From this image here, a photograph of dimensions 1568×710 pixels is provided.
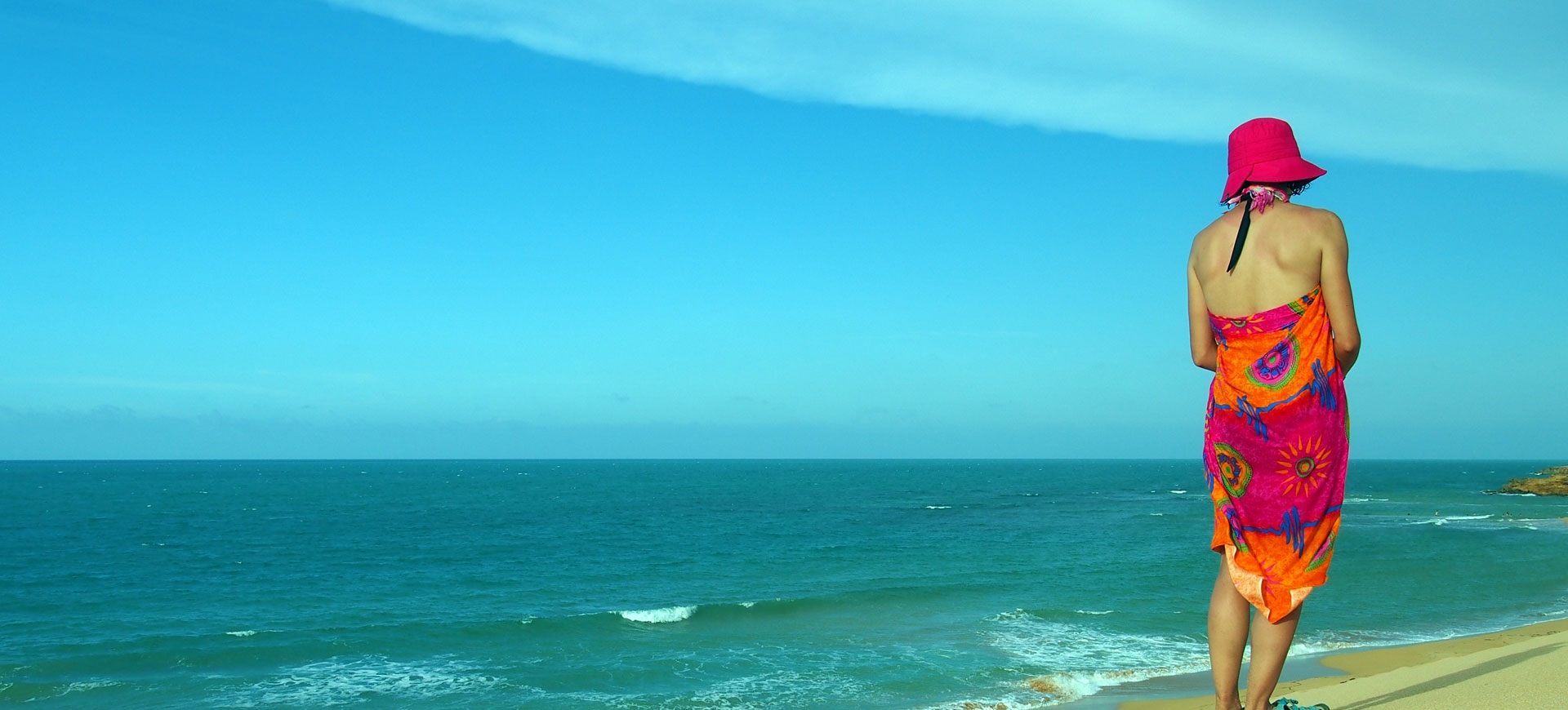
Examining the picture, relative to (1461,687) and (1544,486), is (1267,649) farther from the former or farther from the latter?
(1544,486)

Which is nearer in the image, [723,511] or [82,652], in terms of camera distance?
[82,652]

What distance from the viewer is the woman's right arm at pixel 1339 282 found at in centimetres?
302

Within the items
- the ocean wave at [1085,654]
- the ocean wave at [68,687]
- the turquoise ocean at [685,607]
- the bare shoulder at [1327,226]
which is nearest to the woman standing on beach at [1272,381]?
the bare shoulder at [1327,226]

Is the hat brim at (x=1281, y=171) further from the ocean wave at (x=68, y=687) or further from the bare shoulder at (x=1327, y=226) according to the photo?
the ocean wave at (x=68, y=687)

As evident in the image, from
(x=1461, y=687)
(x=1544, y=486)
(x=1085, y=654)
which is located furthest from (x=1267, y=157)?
(x=1544, y=486)

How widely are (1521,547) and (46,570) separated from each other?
46.1m

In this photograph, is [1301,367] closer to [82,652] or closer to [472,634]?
[472,634]

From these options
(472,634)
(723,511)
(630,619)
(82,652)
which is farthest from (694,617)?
(723,511)

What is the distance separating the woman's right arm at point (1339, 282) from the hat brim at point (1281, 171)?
0.17 m

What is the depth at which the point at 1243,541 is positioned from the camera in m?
3.25

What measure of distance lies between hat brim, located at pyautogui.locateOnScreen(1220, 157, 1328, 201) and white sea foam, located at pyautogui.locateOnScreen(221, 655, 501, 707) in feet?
46.6

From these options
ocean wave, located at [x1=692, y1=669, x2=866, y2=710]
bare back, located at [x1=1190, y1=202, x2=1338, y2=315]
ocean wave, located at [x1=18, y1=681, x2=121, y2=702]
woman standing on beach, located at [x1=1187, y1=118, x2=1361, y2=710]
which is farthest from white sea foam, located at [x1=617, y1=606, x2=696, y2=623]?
bare back, located at [x1=1190, y1=202, x2=1338, y2=315]

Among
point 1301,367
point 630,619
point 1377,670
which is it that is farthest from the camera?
point 630,619

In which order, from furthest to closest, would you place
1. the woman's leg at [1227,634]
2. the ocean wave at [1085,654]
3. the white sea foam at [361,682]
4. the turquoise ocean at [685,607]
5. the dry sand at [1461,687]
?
the white sea foam at [361,682] → the turquoise ocean at [685,607] → the ocean wave at [1085,654] → the dry sand at [1461,687] → the woman's leg at [1227,634]
